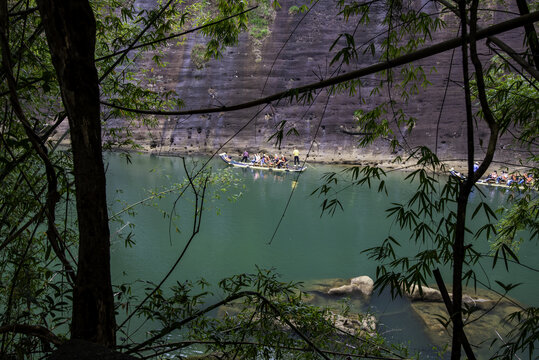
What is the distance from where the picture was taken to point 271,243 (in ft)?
23.5

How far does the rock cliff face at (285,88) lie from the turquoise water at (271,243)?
5.72m

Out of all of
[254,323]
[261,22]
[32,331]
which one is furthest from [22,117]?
[261,22]

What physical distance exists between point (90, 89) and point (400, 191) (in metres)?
12.2

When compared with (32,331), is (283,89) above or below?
above

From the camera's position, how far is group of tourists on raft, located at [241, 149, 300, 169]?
595 inches

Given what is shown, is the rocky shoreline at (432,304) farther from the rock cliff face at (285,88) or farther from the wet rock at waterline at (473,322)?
the rock cliff face at (285,88)

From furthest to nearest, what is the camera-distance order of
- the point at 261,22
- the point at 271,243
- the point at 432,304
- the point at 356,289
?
the point at 261,22 → the point at 271,243 → the point at 356,289 → the point at 432,304

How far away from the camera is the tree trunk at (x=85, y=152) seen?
779mm

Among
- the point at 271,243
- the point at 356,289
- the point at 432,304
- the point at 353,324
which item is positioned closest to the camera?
the point at 353,324

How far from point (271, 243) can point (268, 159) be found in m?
8.81

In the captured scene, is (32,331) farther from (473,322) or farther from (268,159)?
(268,159)

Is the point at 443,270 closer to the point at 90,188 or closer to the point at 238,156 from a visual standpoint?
the point at 90,188

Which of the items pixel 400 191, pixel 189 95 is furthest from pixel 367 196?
pixel 189 95

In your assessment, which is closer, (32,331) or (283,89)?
(32,331)
